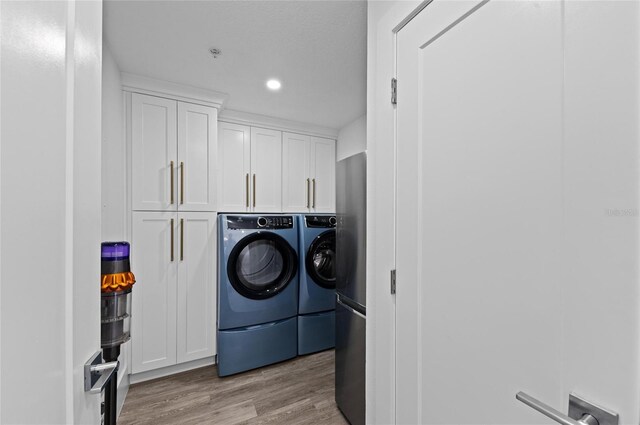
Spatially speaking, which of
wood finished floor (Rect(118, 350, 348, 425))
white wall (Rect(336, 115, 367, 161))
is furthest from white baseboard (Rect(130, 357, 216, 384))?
white wall (Rect(336, 115, 367, 161))

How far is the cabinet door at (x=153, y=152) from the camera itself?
7.04 feet

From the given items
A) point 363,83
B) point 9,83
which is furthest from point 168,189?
point 9,83

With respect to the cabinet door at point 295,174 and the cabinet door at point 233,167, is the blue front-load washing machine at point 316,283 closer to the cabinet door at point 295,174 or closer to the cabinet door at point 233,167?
the cabinet door at point 295,174

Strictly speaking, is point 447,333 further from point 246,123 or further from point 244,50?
point 246,123

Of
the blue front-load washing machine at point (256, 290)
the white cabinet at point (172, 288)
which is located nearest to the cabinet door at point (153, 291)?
the white cabinet at point (172, 288)

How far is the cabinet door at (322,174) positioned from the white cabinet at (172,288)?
1271 millimetres

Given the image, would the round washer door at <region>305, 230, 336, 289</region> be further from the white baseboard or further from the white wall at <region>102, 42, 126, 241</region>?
the white wall at <region>102, 42, 126, 241</region>

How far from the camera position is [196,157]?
2.37 m

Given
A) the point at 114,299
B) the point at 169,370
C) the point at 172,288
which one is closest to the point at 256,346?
the point at 169,370

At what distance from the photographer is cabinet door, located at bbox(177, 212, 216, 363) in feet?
7.55

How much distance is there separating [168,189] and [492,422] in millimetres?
2423

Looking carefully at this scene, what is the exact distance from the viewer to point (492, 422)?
713 millimetres

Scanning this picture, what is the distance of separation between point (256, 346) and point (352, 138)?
236cm

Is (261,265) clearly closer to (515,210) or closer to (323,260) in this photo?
(323,260)
